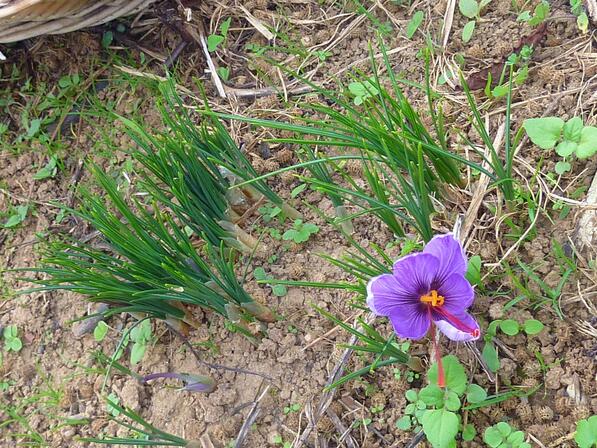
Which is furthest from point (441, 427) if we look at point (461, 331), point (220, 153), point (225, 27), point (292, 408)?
point (225, 27)

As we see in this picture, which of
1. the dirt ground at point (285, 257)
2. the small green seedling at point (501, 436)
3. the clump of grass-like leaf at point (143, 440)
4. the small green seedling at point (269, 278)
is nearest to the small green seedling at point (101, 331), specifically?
the dirt ground at point (285, 257)

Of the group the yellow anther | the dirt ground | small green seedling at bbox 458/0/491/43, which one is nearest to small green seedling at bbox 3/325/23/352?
the dirt ground

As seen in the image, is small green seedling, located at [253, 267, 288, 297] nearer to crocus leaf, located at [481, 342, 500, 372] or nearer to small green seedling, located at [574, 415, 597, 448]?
crocus leaf, located at [481, 342, 500, 372]

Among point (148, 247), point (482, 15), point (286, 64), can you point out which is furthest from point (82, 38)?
point (482, 15)

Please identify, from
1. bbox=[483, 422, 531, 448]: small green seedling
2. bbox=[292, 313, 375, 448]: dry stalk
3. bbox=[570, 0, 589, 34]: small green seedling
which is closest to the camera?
bbox=[483, 422, 531, 448]: small green seedling

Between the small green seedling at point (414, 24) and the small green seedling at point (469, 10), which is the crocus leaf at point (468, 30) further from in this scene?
the small green seedling at point (414, 24)

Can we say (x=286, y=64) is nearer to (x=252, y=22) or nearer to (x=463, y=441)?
(x=252, y=22)
